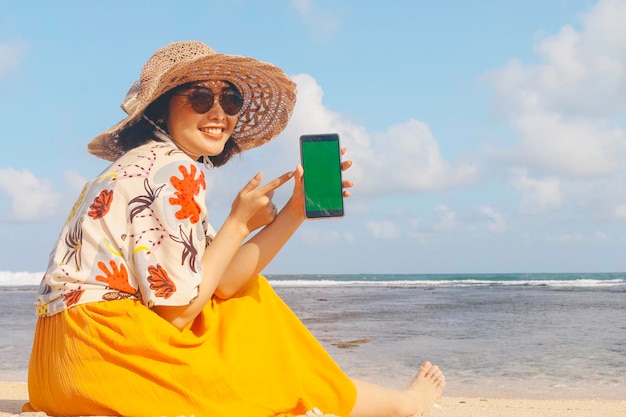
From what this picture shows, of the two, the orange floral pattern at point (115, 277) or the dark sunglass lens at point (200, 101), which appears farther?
the dark sunglass lens at point (200, 101)

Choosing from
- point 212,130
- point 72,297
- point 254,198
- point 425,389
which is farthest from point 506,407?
point 72,297

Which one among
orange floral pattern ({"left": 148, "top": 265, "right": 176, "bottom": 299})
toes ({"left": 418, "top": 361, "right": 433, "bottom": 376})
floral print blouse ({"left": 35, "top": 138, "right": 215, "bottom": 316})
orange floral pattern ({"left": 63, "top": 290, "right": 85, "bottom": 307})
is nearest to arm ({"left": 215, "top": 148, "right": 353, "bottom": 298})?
floral print blouse ({"left": 35, "top": 138, "right": 215, "bottom": 316})

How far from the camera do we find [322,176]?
263 cm

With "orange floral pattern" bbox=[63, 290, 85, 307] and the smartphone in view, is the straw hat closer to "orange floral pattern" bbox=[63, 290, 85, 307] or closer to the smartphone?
the smartphone

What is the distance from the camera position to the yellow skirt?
7.57 ft

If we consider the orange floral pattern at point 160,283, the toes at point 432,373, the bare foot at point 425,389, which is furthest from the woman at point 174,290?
the toes at point 432,373

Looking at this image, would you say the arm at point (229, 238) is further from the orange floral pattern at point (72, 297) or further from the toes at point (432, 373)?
the toes at point (432, 373)

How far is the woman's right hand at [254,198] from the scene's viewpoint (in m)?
2.55

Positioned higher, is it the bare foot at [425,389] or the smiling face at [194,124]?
the smiling face at [194,124]

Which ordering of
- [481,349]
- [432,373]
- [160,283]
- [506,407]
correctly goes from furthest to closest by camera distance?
[481,349]
[506,407]
[432,373]
[160,283]

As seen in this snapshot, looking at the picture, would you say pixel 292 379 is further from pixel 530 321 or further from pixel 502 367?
pixel 530 321

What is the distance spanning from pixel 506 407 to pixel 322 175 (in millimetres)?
2507

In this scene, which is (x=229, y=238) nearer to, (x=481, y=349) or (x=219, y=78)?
(x=219, y=78)

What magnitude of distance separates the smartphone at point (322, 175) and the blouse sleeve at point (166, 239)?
1.57 ft
